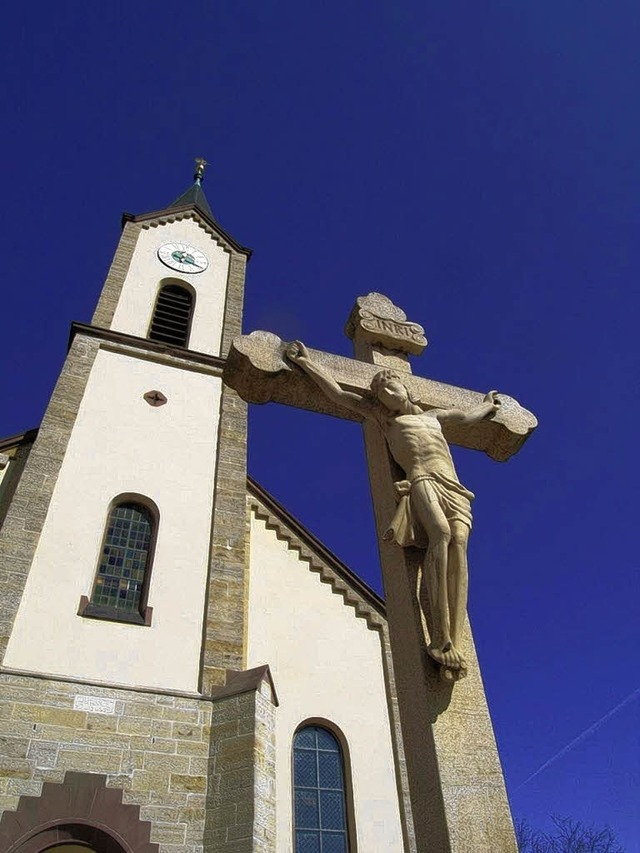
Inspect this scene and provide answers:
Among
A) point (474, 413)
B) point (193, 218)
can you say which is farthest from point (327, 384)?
point (193, 218)

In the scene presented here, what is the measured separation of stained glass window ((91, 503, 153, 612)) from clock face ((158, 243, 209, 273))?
31.5 ft

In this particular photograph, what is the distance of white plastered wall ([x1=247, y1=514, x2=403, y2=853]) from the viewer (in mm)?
10664

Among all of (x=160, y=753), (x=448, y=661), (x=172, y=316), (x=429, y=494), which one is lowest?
(x=448, y=661)

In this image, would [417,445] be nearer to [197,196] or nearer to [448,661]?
[448,661]

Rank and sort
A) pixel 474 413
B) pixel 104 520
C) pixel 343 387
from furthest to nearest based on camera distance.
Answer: pixel 104 520 < pixel 474 413 < pixel 343 387

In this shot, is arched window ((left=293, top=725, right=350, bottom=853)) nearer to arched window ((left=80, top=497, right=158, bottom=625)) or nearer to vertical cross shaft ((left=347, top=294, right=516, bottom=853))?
arched window ((left=80, top=497, right=158, bottom=625))

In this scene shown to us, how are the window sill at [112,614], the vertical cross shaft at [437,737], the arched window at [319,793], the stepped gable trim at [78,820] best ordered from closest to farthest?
the vertical cross shaft at [437,737]
the stepped gable trim at [78,820]
the arched window at [319,793]
the window sill at [112,614]

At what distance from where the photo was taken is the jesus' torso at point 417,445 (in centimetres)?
456

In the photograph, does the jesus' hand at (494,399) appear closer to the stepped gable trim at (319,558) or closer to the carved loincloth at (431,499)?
the carved loincloth at (431,499)

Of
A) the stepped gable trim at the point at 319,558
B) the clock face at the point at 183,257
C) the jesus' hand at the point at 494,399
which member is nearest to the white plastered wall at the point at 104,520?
the stepped gable trim at the point at 319,558

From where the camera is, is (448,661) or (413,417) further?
(413,417)

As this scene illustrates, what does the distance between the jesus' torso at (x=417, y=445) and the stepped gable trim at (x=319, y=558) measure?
346 inches

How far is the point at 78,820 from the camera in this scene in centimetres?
838

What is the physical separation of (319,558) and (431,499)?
997cm
